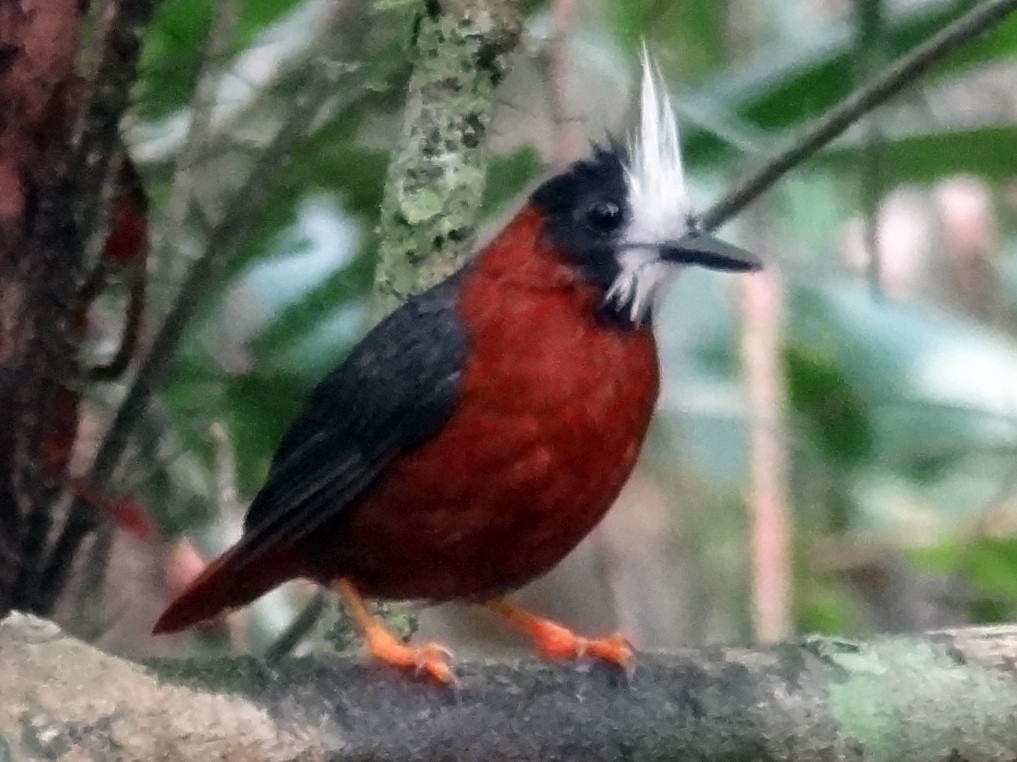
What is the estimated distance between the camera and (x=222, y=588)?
88.8 inches

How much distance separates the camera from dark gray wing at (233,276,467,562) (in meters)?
2.06

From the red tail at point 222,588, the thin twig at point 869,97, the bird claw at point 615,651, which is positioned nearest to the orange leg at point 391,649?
the red tail at point 222,588

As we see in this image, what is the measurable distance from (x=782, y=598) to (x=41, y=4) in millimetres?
1981

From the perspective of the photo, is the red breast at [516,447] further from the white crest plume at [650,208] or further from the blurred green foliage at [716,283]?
the blurred green foliage at [716,283]

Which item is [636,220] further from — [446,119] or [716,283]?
[716,283]

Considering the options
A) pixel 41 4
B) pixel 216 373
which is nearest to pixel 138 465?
pixel 216 373

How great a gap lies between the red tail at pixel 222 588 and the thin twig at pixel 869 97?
2.67 ft

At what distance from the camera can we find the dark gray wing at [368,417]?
2062 mm

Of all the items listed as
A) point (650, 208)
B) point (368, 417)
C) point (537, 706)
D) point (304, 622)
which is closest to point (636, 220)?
point (650, 208)

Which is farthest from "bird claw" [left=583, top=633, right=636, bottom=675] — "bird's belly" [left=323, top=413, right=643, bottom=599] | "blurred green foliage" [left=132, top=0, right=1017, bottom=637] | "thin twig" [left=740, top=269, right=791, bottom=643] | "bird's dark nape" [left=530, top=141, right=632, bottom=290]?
"thin twig" [left=740, top=269, right=791, bottom=643]

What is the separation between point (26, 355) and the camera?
187 cm

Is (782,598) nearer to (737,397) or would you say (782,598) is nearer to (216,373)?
(737,397)

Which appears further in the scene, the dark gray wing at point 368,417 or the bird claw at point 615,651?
the dark gray wing at point 368,417

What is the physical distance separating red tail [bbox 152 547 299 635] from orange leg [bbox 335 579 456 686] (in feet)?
0.36
